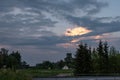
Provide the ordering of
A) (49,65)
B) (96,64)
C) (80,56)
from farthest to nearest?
(49,65)
(96,64)
(80,56)

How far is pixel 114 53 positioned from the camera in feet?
349

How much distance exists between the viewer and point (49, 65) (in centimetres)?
15725

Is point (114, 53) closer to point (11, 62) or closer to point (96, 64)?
point (96, 64)

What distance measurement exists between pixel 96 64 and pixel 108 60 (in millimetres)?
6166

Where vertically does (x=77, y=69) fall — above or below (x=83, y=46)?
below

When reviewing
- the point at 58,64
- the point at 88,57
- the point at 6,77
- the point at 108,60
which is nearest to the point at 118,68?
the point at 108,60

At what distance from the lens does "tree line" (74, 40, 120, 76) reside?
276ft

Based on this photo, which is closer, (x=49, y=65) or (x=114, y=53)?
(x=114, y=53)

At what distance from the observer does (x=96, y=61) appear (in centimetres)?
9200

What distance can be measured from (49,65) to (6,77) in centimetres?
12360

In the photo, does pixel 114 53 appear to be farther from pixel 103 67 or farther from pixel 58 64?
pixel 58 64

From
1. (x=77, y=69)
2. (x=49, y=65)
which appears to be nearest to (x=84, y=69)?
(x=77, y=69)

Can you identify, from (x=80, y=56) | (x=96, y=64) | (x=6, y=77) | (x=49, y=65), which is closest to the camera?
(x=6, y=77)

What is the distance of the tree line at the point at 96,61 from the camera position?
8400cm
